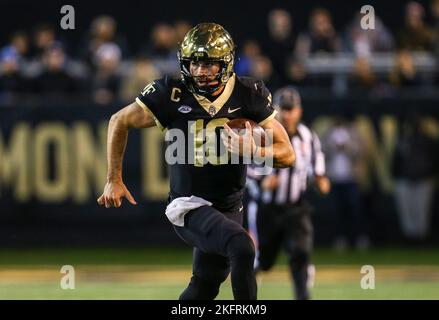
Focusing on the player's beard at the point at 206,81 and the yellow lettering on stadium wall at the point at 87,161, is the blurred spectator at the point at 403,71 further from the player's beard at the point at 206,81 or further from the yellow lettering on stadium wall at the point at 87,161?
the player's beard at the point at 206,81

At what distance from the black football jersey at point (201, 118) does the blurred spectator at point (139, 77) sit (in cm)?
867

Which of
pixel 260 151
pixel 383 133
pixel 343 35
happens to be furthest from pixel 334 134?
pixel 260 151

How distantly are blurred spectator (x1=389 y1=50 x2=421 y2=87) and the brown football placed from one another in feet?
30.4

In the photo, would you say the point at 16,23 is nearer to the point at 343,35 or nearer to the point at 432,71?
the point at 343,35

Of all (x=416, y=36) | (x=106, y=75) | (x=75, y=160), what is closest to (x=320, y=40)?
(x=416, y=36)

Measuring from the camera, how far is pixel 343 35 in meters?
19.0

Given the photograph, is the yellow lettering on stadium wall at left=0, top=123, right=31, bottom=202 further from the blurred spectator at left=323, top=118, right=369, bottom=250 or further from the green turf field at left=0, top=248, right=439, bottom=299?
the blurred spectator at left=323, top=118, right=369, bottom=250

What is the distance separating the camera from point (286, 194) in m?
10.6

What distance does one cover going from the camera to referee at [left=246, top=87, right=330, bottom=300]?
34.3 ft

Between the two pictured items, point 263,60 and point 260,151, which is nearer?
point 260,151

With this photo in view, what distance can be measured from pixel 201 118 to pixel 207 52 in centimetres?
46

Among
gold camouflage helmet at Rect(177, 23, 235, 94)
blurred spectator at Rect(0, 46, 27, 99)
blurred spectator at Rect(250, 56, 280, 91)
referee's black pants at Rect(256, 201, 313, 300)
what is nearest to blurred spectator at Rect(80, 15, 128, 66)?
blurred spectator at Rect(0, 46, 27, 99)

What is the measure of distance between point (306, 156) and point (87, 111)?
6.41 m

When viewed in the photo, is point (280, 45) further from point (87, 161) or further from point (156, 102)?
point (156, 102)
